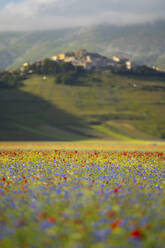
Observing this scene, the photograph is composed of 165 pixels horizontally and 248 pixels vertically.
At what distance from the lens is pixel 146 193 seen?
12.7 meters

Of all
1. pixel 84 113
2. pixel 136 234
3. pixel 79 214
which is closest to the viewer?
pixel 136 234

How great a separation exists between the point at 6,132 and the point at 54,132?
26089mm

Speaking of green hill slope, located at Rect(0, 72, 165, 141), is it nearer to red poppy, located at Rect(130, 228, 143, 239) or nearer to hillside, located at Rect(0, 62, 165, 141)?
hillside, located at Rect(0, 62, 165, 141)

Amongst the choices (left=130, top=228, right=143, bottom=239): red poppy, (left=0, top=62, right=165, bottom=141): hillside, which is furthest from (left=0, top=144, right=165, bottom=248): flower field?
(left=0, top=62, right=165, bottom=141): hillside

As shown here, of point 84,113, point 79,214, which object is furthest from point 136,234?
point 84,113

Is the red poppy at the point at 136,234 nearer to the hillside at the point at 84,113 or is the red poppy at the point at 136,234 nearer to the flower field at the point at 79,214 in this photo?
the flower field at the point at 79,214

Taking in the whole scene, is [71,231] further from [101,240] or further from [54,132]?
[54,132]

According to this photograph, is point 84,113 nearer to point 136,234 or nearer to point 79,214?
point 79,214

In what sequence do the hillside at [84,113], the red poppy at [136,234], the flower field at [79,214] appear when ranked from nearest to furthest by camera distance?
the red poppy at [136,234] → the flower field at [79,214] → the hillside at [84,113]

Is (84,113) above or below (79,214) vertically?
Answer: above

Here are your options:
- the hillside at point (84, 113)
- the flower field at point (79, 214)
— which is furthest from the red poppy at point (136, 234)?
the hillside at point (84, 113)

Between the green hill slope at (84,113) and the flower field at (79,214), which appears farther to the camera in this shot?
the green hill slope at (84,113)

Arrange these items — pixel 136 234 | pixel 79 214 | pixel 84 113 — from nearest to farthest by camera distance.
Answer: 1. pixel 136 234
2. pixel 79 214
3. pixel 84 113

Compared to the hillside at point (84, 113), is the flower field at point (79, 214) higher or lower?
lower
